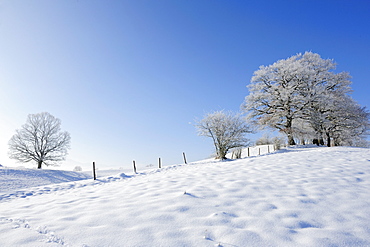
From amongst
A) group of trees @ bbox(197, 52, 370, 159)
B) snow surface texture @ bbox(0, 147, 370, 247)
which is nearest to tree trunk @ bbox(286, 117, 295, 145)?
group of trees @ bbox(197, 52, 370, 159)

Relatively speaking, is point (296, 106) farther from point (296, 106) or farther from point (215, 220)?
point (215, 220)

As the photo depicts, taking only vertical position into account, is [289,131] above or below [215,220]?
above

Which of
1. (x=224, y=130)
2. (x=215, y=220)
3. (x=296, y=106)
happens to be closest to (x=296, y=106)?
(x=296, y=106)

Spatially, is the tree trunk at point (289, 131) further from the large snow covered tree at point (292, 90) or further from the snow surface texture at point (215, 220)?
the snow surface texture at point (215, 220)

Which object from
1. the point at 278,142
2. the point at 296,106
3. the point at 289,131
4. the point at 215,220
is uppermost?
the point at 296,106

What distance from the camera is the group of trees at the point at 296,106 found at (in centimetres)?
2086

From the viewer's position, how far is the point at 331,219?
10.4 ft

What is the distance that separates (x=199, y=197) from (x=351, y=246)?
2.64 m

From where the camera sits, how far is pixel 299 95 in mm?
20641

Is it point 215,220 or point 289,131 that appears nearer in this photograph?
point 215,220

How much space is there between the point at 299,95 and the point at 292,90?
46.1 inches

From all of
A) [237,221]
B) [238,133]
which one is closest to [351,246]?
[237,221]

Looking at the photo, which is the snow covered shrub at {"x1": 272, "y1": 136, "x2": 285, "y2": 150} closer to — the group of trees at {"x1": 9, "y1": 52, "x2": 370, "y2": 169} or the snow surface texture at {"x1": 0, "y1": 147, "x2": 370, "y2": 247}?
the group of trees at {"x1": 9, "y1": 52, "x2": 370, "y2": 169}

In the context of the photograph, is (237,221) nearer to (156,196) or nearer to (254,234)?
(254,234)
